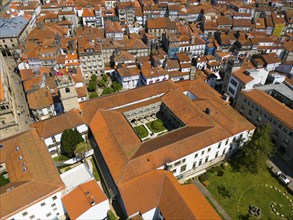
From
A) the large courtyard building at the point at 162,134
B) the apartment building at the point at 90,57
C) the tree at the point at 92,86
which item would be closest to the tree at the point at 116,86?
the tree at the point at 92,86

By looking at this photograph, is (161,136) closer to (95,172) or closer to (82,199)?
(95,172)

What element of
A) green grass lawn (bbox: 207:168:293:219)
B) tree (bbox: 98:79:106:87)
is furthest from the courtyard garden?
tree (bbox: 98:79:106:87)

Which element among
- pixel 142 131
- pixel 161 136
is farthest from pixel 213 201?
pixel 142 131

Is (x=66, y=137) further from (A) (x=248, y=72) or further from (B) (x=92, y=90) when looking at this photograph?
(A) (x=248, y=72)

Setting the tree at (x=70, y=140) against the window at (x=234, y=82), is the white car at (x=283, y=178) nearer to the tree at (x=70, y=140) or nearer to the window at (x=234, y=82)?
the window at (x=234, y=82)

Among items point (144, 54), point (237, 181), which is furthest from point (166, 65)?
point (237, 181)

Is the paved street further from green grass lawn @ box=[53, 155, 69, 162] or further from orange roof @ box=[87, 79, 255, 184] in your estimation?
orange roof @ box=[87, 79, 255, 184]
